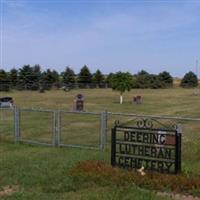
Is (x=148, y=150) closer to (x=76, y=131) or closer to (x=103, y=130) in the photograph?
(x=103, y=130)

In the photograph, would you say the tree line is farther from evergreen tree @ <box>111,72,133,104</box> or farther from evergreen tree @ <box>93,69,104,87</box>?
evergreen tree @ <box>111,72,133,104</box>

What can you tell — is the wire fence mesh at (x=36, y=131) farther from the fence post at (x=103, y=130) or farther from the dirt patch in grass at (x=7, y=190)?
the dirt patch in grass at (x=7, y=190)

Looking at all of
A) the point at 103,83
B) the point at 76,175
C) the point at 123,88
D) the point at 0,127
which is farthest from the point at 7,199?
the point at 103,83

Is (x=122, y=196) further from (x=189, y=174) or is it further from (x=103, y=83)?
(x=103, y=83)

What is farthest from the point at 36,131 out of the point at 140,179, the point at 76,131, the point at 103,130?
the point at 140,179

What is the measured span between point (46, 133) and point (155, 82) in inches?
2892

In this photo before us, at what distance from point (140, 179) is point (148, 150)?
105 centimetres

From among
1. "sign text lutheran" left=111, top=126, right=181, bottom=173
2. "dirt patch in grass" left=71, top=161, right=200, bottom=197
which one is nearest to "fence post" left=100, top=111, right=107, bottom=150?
"sign text lutheran" left=111, top=126, right=181, bottom=173

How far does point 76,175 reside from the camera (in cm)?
1004

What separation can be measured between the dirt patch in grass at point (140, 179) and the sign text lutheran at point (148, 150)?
0.35 meters

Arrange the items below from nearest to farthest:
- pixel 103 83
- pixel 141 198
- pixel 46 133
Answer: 1. pixel 141 198
2. pixel 46 133
3. pixel 103 83

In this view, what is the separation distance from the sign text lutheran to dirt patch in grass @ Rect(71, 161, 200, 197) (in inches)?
13.9

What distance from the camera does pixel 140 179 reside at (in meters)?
9.38

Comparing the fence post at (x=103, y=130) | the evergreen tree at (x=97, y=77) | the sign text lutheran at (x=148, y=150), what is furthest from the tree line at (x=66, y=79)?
the sign text lutheran at (x=148, y=150)
